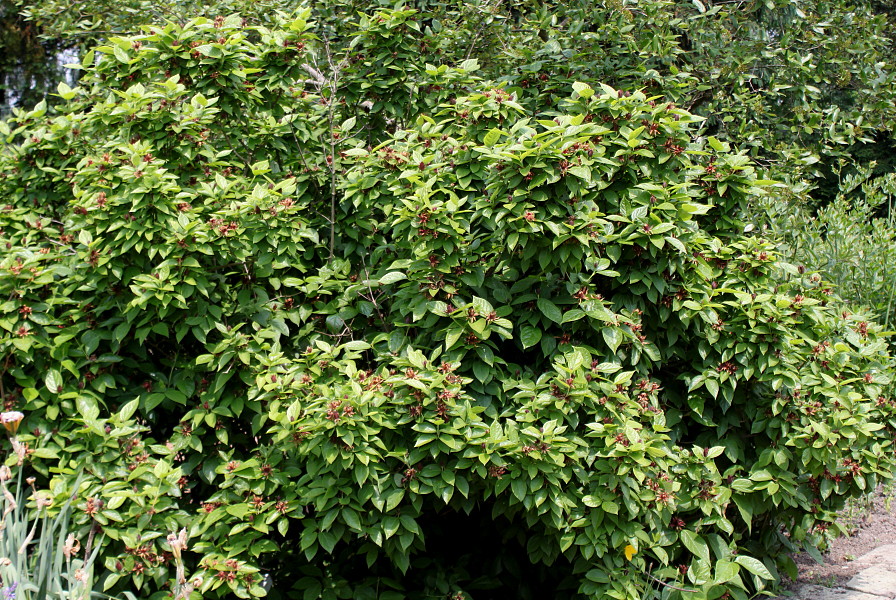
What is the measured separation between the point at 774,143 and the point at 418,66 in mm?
2370

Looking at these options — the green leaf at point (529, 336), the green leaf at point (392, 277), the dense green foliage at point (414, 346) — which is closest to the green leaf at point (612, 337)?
the dense green foliage at point (414, 346)

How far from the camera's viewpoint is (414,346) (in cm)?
297

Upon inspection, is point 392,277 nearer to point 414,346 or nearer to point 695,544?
point 414,346

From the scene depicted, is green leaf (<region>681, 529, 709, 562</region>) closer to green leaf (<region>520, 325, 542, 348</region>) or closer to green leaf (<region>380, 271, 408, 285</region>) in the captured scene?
green leaf (<region>520, 325, 542, 348</region>)

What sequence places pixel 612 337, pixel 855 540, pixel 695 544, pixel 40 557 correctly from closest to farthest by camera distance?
pixel 40 557 < pixel 612 337 < pixel 695 544 < pixel 855 540

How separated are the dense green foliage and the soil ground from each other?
638 millimetres

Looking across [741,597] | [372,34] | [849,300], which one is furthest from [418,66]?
[849,300]

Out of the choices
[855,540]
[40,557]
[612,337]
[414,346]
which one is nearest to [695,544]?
[612,337]

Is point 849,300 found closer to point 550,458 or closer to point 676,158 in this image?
point 676,158

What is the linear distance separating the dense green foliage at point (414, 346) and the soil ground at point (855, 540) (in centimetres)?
64

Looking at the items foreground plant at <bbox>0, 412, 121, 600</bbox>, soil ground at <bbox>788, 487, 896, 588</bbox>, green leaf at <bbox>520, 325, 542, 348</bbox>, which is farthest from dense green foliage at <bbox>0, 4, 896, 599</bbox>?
Result: soil ground at <bbox>788, 487, 896, 588</bbox>

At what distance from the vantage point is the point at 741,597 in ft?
9.66

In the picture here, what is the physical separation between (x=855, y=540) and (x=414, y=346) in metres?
3.07

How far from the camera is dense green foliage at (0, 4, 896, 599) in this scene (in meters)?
2.70
